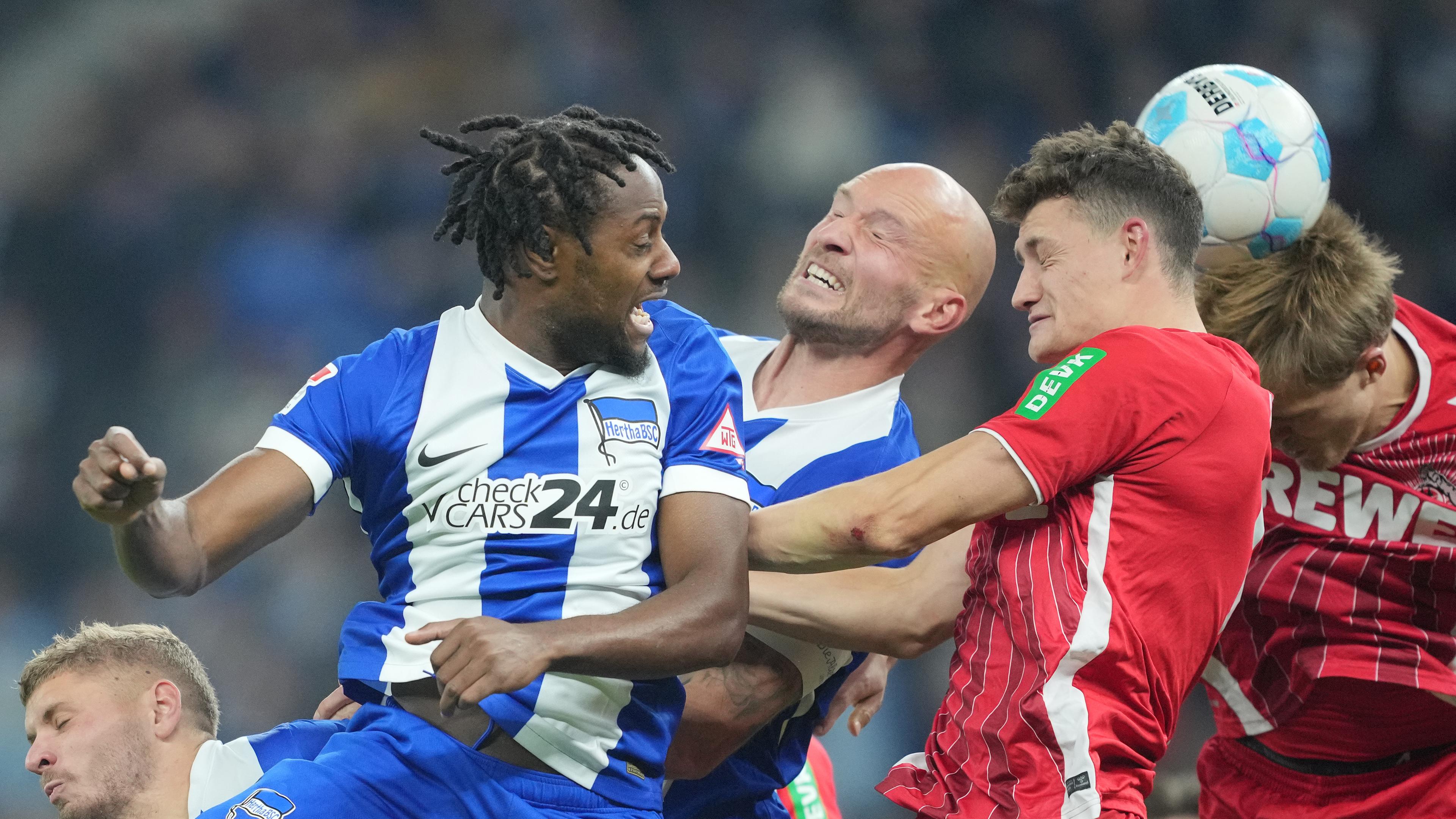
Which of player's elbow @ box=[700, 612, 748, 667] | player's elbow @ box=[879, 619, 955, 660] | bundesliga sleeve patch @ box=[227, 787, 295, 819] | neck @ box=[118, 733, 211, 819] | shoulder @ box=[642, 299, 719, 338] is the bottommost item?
neck @ box=[118, 733, 211, 819]

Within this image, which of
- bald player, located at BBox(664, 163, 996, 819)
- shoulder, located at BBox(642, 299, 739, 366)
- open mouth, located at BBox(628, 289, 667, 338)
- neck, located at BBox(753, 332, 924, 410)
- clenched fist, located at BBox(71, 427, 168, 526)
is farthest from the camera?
neck, located at BBox(753, 332, 924, 410)

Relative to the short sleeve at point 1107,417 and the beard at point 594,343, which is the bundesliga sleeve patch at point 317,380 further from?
the short sleeve at point 1107,417

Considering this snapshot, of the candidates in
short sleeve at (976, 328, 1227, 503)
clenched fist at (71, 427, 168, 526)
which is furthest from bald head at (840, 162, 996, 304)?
clenched fist at (71, 427, 168, 526)

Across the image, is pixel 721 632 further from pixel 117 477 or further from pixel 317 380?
pixel 117 477

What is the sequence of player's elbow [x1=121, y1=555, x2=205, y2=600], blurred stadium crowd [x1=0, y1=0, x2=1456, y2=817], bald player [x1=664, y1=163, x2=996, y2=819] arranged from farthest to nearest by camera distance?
blurred stadium crowd [x1=0, y1=0, x2=1456, y2=817] < bald player [x1=664, y1=163, x2=996, y2=819] < player's elbow [x1=121, y1=555, x2=205, y2=600]

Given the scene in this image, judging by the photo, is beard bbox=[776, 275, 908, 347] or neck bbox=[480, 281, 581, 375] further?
beard bbox=[776, 275, 908, 347]

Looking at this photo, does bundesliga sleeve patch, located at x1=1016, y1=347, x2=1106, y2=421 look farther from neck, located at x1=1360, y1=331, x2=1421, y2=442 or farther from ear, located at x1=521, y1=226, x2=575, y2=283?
neck, located at x1=1360, y1=331, x2=1421, y2=442

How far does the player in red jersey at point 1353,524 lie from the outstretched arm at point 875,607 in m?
0.89

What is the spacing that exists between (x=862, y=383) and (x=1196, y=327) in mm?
1169

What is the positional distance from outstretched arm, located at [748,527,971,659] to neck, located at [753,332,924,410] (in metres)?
0.68

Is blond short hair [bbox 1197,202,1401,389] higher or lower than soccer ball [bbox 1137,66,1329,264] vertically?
lower

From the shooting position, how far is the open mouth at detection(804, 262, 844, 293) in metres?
3.74

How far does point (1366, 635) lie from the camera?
→ 10.9 ft

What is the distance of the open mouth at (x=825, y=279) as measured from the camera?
12.3 feet
